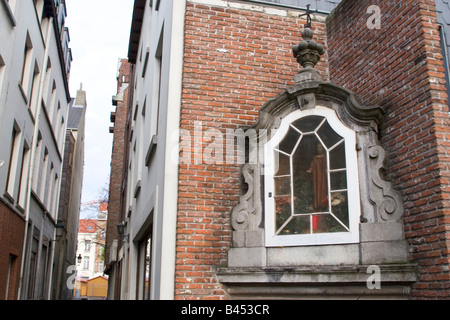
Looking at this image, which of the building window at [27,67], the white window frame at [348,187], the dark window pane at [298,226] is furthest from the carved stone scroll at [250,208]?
the building window at [27,67]

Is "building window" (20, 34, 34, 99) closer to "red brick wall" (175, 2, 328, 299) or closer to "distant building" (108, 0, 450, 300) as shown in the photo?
"distant building" (108, 0, 450, 300)

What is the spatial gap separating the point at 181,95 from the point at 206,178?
51.0 inches

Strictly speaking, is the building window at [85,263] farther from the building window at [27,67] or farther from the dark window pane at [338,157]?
the dark window pane at [338,157]

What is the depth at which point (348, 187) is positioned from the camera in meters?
5.71

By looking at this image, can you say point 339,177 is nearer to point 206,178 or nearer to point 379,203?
point 379,203

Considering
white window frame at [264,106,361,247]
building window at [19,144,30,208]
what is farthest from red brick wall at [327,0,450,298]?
building window at [19,144,30,208]

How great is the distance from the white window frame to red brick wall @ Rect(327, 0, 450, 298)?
1.58 feet

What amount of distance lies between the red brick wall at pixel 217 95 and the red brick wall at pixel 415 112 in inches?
50.2

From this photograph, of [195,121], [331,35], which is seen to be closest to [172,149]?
[195,121]

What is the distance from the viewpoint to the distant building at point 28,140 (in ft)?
36.1

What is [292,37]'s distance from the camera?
7.56 meters

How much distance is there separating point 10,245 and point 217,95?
7.82 metres

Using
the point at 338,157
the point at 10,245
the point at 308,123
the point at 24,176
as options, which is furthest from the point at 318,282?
the point at 24,176

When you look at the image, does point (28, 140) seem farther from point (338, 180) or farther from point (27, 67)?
point (338, 180)
